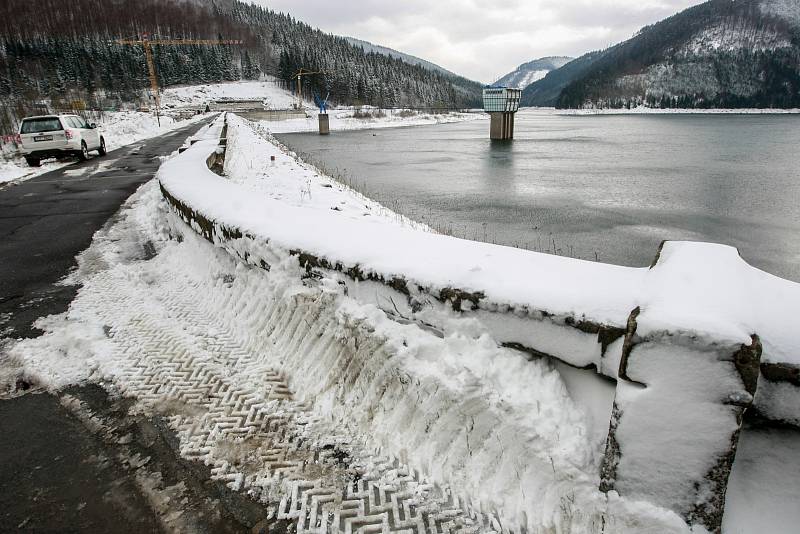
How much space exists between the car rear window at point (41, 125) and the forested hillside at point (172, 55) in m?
91.2

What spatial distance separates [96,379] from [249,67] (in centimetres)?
16376

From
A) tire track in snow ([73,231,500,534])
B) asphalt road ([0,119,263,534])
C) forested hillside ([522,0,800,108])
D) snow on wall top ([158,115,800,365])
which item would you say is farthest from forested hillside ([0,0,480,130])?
snow on wall top ([158,115,800,365])

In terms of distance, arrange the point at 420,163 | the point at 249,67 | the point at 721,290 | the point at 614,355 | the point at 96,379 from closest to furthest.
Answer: the point at 721,290 → the point at 614,355 → the point at 96,379 → the point at 420,163 → the point at 249,67

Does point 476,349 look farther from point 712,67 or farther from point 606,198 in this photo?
point 712,67

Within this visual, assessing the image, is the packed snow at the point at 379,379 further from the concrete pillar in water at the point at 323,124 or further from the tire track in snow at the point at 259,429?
the concrete pillar in water at the point at 323,124

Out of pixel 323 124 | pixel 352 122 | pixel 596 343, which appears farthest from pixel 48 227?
pixel 352 122

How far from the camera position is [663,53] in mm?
178875

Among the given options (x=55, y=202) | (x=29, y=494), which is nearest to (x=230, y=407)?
(x=29, y=494)

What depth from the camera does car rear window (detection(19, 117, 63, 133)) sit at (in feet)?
56.3

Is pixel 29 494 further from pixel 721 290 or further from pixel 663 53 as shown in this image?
pixel 663 53

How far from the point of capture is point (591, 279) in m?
2.43

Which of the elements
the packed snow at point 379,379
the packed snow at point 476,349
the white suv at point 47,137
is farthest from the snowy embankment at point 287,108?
the packed snow at point 476,349

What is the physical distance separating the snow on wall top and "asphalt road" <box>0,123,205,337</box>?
96.6 inches

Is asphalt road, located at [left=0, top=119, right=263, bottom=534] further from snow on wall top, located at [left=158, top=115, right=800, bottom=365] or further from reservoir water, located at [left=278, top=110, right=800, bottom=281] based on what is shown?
reservoir water, located at [left=278, top=110, right=800, bottom=281]
